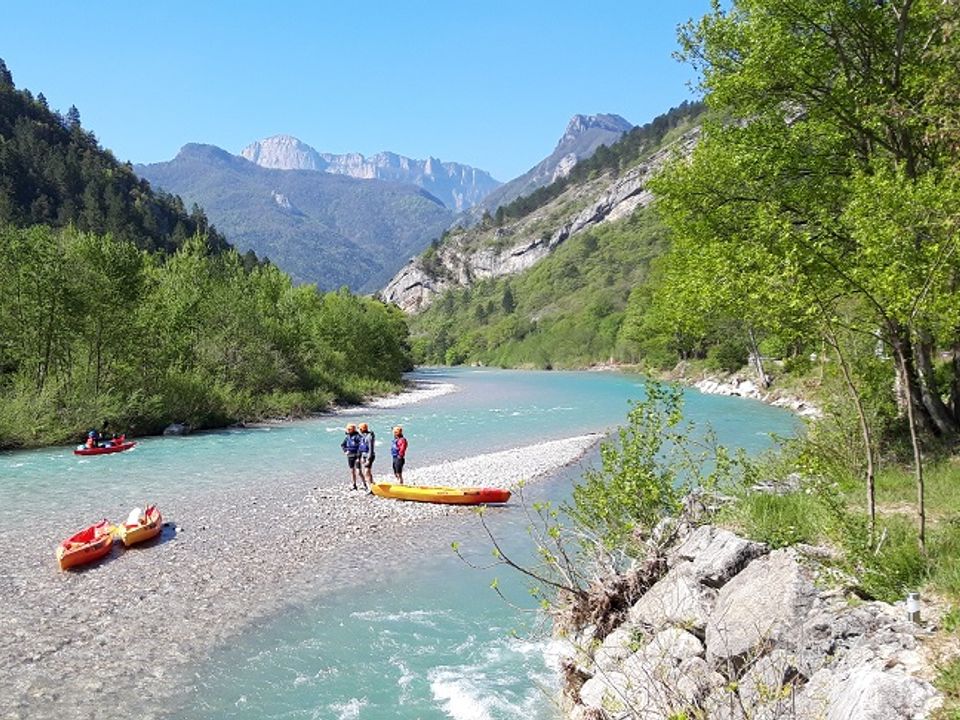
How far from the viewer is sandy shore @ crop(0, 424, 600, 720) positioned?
33.3 feet

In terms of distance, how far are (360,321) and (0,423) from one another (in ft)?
151

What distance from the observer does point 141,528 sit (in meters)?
17.2

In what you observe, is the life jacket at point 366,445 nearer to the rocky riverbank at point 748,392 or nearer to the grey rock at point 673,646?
the grey rock at point 673,646

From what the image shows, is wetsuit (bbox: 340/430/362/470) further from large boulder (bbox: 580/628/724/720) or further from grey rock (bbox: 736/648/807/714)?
grey rock (bbox: 736/648/807/714)

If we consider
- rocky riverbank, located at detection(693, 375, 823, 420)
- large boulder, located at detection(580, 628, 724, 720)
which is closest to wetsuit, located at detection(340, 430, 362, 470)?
large boulder, located at detection(580, 628, 724, 720)

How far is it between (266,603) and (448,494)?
29.0ft

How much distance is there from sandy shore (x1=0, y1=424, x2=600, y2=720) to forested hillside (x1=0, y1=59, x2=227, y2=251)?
99.5 meters

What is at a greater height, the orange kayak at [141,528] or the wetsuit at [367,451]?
the wetsuit at [367,451]

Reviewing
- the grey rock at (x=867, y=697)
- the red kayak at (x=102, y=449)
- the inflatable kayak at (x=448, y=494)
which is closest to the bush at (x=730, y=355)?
the inflatable kayak at (x=448, y=494)

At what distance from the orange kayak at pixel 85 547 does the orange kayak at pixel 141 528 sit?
29 centimetres

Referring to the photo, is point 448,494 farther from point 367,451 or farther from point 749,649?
point 749,649

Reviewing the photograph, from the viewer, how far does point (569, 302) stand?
176 m

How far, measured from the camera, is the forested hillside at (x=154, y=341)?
35.8 metres

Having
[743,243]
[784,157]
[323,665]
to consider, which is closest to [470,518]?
[323,665]
